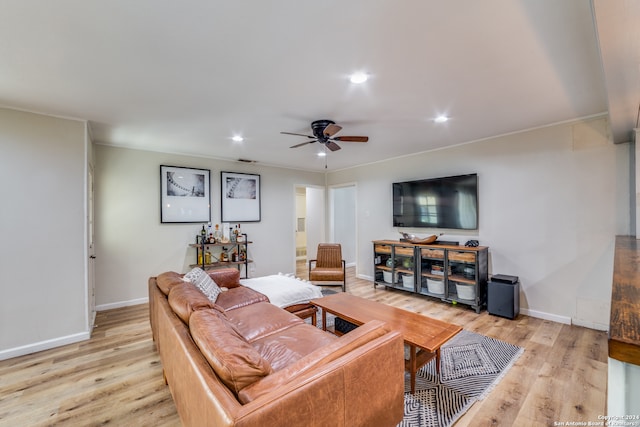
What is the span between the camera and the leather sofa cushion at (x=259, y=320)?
2.21 metres

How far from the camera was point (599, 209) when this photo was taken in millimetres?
3123

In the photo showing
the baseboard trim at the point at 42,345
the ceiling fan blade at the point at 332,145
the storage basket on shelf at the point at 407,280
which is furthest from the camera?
the storage basket on shelf at the point at 407,280

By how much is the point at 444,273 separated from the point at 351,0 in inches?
151

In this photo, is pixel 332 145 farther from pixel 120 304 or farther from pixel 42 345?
pixel 120 304

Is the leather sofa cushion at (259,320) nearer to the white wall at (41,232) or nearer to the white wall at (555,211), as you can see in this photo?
the white wall at (41,232)

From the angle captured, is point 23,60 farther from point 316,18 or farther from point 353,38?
point 353,38

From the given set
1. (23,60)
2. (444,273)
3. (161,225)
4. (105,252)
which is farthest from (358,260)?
(23,60)

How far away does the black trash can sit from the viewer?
3.48 meters

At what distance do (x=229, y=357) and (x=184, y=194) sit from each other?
413cm

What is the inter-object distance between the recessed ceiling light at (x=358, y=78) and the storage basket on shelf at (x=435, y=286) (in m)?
3.30

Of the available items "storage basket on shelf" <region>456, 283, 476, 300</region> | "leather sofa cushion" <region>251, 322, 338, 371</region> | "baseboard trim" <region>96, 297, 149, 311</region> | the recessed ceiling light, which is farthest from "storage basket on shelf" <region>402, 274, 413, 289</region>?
"baseboard trim" <region>96, 297, 149, 311</region>

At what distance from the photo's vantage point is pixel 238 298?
9.73 feet

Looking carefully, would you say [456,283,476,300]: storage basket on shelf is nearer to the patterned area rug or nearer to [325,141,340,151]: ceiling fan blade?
the patterned area rug

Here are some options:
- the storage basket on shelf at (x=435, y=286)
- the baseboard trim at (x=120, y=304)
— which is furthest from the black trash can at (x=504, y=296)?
the baseboard trim at (x=120, y=304)
